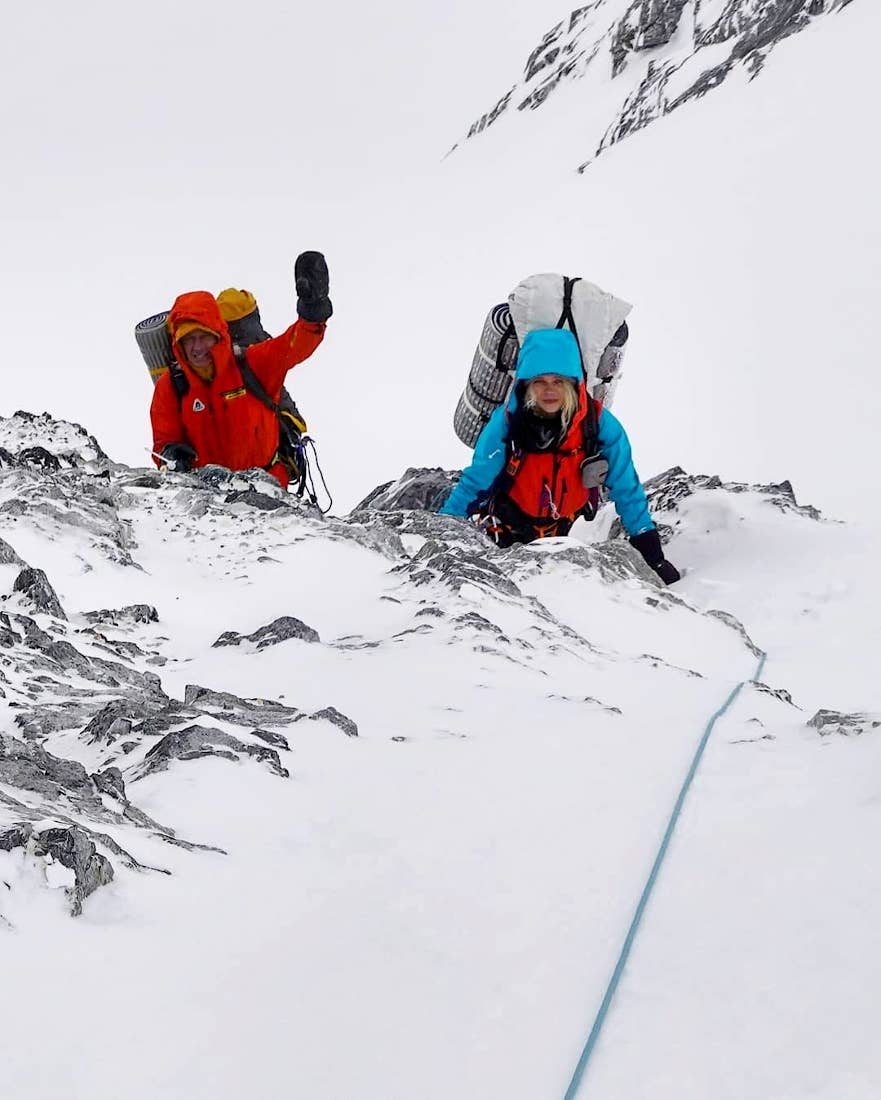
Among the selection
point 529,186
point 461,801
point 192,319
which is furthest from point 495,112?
point 461,801

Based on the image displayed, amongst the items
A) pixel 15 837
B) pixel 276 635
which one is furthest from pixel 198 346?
pixel 15 837

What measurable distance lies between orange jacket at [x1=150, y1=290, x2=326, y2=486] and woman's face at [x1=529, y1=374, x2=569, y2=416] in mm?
2188

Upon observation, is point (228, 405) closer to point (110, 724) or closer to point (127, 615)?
point (127, 615)

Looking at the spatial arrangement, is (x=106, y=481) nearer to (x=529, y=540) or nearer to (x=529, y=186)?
(x=529, y=540)

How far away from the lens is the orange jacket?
27.2 ft

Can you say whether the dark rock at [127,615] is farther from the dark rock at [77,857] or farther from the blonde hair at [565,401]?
the blonde hair at [565,401]

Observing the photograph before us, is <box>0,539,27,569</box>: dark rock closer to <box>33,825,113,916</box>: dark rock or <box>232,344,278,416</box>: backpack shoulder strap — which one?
<box>33,825,113,916</box>: dark rock

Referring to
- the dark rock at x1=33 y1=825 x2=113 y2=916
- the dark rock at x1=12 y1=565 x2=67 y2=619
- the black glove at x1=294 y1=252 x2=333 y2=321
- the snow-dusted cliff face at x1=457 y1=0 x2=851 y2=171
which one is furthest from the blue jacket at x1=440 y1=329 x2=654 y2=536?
the snow-dusted cliff face at x1=457 y1=0 x2=851 y2=171

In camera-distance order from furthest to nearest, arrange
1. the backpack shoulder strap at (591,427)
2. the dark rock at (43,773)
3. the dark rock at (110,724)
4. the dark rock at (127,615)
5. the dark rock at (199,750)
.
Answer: the backpack shoulder strap at (591,427)
the dark rock at (127,615)
the dark rock at (110,724)
the dark rock at (199,750)
the dark rock at (43,773)

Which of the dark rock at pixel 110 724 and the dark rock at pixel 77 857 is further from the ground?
the dark rock at pixel 110 724

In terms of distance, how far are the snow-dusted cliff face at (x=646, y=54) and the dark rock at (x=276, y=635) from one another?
135ft

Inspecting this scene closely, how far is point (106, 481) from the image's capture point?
306 inches

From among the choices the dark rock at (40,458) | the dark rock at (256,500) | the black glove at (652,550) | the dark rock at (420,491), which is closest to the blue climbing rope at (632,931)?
the black glove at (652,550)

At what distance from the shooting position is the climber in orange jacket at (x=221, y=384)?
8047mm
